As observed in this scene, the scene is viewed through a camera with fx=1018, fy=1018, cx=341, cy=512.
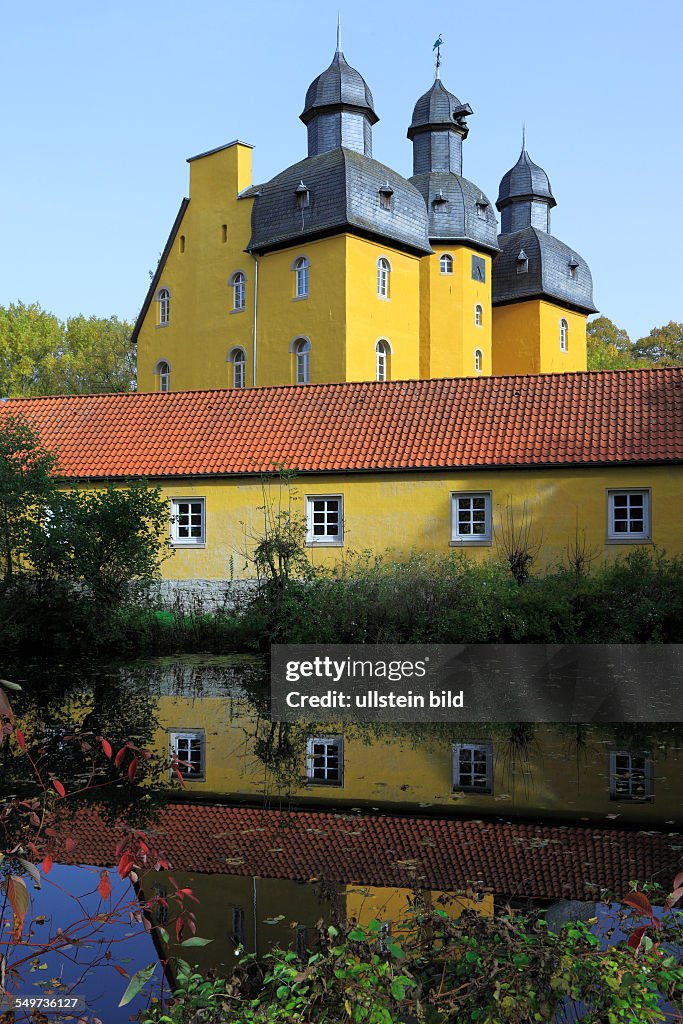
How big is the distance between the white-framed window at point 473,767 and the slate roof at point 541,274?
4122 cm

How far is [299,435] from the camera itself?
22.8 metres

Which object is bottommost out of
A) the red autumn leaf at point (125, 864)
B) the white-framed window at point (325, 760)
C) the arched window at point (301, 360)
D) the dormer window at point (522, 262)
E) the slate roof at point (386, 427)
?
the white-framed window at point (325, 760)

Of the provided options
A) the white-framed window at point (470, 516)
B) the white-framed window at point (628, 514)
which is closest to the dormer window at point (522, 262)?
the white-framed window at point (470, 516)

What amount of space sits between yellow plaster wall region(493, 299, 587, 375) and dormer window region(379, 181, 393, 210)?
13.3 meters

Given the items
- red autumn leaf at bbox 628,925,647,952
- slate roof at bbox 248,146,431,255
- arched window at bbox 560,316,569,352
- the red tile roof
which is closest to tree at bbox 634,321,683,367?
arched window at bbox 560,316,569,352

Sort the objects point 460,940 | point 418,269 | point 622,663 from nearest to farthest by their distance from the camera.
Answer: point 460,940 < point 622,663 < point 418,269

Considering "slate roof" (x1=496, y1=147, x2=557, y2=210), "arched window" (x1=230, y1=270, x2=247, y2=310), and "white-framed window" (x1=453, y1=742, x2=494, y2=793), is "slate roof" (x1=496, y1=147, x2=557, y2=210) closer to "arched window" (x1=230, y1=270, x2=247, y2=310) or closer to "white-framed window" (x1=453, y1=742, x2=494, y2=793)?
"arched window" (x1=230, y1=270, x2=247, y2=310)

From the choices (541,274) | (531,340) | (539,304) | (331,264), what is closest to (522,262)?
(541,274)

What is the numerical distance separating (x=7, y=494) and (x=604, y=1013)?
1649cm

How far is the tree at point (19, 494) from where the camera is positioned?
18.7 m

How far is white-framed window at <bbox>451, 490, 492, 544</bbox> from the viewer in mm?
21391

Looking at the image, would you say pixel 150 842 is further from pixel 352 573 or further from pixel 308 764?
pixel 352 573

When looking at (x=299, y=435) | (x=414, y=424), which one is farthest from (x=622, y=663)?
(x=299, y=435)

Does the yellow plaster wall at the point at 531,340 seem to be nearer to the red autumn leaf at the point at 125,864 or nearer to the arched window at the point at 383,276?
the arched window at the point at 383,276
